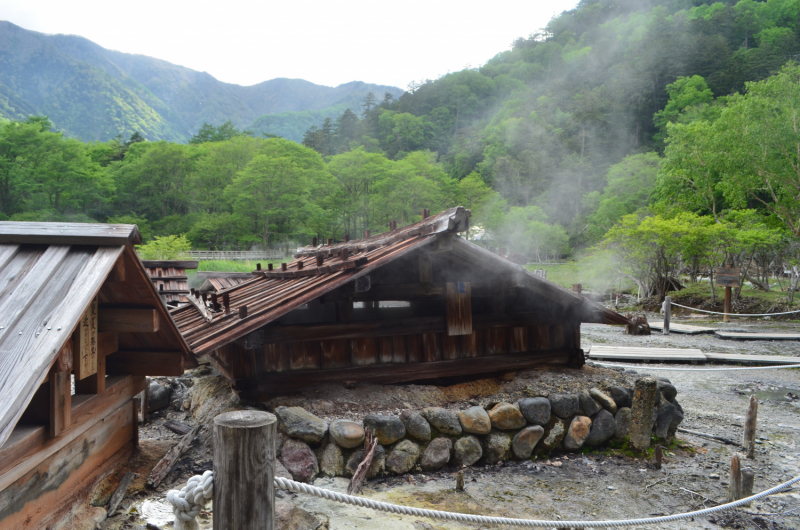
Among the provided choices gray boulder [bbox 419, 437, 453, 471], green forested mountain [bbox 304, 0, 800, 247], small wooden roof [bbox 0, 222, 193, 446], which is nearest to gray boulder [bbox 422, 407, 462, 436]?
gray boulder [bbox 419, 437, 453, 471]

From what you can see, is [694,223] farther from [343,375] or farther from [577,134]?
[577,134]

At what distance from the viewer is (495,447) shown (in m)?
5.91

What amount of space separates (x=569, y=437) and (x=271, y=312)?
13.7 ft

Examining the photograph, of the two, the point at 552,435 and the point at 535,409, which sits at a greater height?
the point at 535,409

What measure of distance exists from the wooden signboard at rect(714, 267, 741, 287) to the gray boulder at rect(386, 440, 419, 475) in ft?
59.8

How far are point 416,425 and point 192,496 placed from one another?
368cm

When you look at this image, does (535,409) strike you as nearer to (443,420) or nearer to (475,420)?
(475,420)

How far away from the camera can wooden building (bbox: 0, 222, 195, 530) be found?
7.18 ft

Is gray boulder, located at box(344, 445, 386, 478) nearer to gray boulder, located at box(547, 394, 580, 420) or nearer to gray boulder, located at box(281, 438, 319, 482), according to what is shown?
gray boulder, located at box(281, 438, 319, 482)

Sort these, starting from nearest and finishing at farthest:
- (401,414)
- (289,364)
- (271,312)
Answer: (271,312), (401,414), (289,364)

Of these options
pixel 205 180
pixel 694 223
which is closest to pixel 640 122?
pixel 694 223

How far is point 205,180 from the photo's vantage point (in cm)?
5406

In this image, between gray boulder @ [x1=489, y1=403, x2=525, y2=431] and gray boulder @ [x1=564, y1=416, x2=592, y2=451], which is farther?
gray boulder @ [x1=564, y1=416, x2=592, y2=451]

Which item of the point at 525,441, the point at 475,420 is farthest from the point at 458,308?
the point at 525,441
